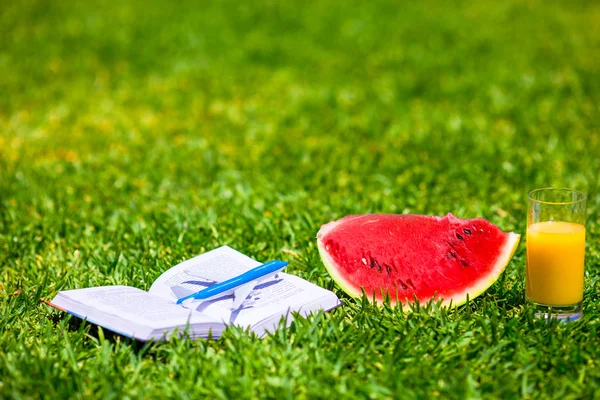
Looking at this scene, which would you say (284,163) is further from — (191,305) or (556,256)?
(556,256)

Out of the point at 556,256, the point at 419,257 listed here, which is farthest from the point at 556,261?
the point at 419,257

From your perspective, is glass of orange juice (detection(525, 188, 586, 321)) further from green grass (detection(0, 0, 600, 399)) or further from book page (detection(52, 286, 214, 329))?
book page (detection(52, 286, 214, 329))

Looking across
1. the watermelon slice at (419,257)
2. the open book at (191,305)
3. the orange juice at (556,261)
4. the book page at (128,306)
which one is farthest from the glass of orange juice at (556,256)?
the book page at (128,306)

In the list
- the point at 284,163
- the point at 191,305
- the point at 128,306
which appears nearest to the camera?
the point at 128,306

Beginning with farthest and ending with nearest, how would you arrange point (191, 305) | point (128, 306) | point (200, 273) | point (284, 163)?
point (284, 163), point (200, 273), point (191, 305), point (128, 306)

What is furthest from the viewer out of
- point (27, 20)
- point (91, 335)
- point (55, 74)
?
point (27, 20)

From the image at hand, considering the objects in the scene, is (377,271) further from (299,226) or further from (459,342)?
(299,226)

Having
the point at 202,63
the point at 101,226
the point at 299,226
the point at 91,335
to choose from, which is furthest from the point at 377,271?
the point at 202,63
